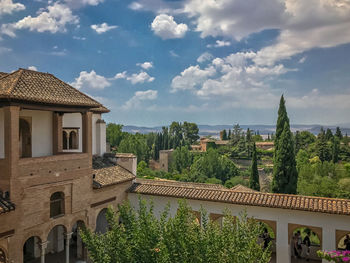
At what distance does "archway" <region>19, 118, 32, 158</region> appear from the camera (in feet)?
34.7

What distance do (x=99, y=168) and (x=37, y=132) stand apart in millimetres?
3461

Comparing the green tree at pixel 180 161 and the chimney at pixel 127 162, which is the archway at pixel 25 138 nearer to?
the chimney at pixel 127 162

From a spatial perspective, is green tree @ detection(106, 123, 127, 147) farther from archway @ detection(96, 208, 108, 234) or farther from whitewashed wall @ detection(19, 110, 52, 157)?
whitewashed wall @ detection(19, 110, 52, 157)

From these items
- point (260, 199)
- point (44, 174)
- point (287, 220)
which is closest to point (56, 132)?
point (44, 174)

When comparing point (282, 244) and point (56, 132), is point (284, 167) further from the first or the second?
point (56, 132)

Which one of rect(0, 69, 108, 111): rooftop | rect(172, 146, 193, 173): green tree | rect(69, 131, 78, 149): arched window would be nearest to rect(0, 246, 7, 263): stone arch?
rect(0, 69, 108, 111): rooftop

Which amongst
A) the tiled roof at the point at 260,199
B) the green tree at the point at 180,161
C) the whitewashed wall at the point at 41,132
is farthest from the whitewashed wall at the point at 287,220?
the green tree at the point at 180,161

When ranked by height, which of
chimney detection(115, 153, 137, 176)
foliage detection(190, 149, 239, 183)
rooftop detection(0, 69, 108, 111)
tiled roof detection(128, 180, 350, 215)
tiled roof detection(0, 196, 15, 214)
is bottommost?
foliage detection(190, 149, 239, 183)

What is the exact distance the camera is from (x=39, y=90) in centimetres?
981

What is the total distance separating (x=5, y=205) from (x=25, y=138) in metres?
3.24

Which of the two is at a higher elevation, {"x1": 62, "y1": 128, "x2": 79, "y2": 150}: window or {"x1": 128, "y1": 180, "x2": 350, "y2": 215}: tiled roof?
{"x1": 62, "y1": 128, "x2": 79, "y2": 150}: window

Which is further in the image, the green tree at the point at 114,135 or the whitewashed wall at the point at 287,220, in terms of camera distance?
the green tree at the point at 114,135

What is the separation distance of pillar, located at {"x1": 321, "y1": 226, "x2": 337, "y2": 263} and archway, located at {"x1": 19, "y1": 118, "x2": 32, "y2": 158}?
1133 centimetres

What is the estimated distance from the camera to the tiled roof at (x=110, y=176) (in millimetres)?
11859
